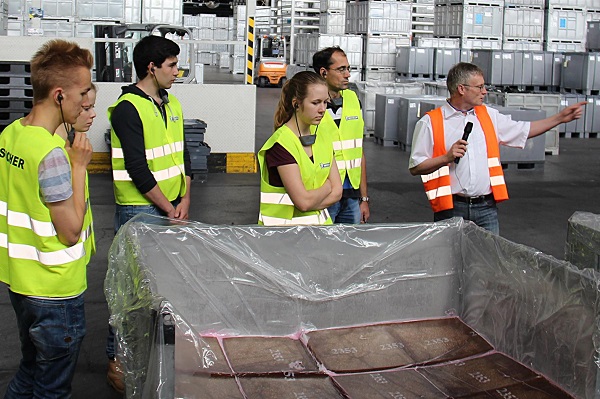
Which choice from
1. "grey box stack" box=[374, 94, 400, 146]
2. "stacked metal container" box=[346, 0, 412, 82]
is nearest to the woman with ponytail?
"grey box stack" box=[374, 94, 400, 146]

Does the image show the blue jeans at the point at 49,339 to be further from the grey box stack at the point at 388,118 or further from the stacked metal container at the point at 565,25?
the stacked metal container at the point at 565,25

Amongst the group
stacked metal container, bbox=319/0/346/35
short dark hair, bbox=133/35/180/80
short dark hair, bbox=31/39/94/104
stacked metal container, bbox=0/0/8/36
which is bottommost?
short dark hair, bbox=31/39/94/104

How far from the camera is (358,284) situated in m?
4.48

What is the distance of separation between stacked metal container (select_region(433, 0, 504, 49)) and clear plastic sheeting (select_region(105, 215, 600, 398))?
18097mm

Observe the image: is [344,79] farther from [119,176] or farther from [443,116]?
[119,176]

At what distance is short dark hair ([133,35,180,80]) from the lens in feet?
15.5

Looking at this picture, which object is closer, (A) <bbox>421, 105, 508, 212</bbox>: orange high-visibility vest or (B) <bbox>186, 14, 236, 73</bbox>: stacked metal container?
(A) <bbox>421, 105, 508, 212</bbox>: orange high-visibility vest

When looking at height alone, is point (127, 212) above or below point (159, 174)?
below

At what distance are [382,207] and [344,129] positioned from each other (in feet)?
18.8

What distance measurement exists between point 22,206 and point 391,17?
19503mm

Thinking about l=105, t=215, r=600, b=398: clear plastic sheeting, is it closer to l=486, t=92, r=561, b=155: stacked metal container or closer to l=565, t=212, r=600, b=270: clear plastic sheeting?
l=565, t=212, r=600, b=270: clear plastic sheeting

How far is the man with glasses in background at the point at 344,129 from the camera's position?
5559 millimetres

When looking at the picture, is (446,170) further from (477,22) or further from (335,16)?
(335,16)

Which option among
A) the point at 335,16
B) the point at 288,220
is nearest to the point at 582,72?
the point at 335,16
